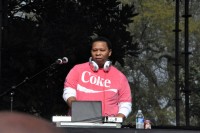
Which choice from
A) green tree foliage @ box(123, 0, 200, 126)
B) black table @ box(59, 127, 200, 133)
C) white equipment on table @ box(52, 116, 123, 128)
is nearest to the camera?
black table @ box(59, 127, 200, 133)

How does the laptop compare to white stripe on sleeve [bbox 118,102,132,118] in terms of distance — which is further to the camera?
white stripe on sleeve [bbox 118,102,132,118]

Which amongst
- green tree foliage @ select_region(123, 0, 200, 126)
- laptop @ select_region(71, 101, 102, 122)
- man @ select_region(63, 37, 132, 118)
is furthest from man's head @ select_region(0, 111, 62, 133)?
green tree foliage @ select_region(123, 0, 200, 126)

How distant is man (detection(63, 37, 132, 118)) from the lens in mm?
3529

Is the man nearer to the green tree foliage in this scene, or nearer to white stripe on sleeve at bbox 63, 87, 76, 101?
white stripe on sleeve at bbox 63, 87, 76, 101

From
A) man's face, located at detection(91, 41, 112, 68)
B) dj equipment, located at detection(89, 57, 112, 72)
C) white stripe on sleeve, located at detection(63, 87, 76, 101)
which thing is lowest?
white stripe on sleeve, located at detection(63, 87, 76, 101)

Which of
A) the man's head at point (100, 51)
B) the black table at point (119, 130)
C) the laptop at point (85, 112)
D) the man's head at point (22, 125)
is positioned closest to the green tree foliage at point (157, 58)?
the man's head at point (100, 51)

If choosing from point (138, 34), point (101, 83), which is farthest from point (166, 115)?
point (101, 83)

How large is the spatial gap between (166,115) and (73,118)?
37.3ft

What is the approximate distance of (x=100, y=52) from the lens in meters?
3.65

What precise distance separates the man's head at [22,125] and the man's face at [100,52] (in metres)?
3.16

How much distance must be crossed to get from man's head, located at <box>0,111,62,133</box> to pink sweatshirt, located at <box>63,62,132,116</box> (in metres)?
3.07

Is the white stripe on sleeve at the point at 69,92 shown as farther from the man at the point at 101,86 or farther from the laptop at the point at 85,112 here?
the laptop at the point at 85,112

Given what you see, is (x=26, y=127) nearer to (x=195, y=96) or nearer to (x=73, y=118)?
(x=73, y=118)

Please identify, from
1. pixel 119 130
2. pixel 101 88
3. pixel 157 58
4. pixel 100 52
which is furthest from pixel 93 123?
pixel 157 58
